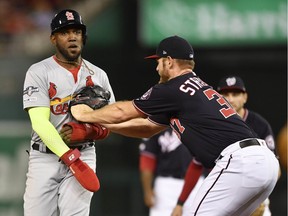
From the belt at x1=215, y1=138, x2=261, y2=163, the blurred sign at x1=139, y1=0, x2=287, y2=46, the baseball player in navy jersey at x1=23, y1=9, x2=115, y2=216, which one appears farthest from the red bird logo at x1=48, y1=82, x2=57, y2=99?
the blurred sign at x1=139, y1=0, x2=287, y2=46

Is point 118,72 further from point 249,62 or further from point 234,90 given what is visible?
point 234,90

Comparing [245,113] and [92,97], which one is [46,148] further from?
[245,113]

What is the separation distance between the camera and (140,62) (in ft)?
35.2

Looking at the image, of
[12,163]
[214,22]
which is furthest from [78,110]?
[214,22]

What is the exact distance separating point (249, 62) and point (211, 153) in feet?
19.4

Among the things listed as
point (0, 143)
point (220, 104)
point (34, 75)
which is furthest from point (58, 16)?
point (0, 143)

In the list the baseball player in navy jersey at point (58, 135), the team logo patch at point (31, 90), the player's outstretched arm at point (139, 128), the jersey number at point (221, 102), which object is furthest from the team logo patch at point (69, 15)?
the jersey number at point (221, 102)

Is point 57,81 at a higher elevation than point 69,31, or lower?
lower

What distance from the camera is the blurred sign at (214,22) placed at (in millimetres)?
10523

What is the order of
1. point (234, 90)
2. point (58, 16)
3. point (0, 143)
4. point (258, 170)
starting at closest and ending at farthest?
point (258, 170) < point (58, 16) < point (234, 90) < point (0, 143)

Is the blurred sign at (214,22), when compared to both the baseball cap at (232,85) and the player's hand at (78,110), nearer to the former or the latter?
the baseball cap at (232,85)

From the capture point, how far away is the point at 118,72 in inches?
427

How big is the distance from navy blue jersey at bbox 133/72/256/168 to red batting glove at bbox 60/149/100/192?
58 centimetres

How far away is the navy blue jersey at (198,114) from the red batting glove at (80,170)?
0.58 m
